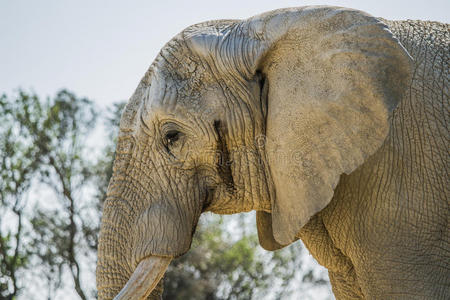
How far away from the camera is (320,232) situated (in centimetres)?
364

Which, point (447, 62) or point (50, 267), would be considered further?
point (50, 267)

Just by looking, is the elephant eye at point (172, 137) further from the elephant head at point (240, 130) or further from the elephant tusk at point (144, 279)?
the elephant tusk at point (144, 279)

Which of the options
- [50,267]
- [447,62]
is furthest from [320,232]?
[50,267]

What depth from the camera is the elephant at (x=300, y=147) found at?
10.2ft

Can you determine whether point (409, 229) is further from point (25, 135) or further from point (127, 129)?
point (25, 135)

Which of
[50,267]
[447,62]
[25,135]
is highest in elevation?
[447,62]

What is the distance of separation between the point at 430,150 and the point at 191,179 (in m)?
1.16

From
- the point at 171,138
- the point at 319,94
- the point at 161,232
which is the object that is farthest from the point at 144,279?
the point at 319,94

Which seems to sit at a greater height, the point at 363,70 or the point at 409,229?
the point at 363,70

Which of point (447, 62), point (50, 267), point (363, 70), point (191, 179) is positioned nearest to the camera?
point (363, 70)

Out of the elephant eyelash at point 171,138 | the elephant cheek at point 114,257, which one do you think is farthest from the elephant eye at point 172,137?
the elephant cheek at point 114,257

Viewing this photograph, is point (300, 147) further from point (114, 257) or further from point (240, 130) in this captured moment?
point (114, 257)

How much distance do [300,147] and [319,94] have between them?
0.26 m

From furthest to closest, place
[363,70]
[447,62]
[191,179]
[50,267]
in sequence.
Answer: [50,267], [191,179], [447,62], [363,70]
